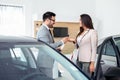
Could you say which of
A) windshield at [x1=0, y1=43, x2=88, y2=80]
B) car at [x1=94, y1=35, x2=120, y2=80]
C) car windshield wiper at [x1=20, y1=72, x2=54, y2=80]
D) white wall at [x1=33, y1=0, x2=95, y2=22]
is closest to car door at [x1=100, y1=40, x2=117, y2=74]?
car at [x1=94, y1=35, x2=120, y2=80]

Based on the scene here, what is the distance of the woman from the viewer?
3695 mm

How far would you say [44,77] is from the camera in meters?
2.40

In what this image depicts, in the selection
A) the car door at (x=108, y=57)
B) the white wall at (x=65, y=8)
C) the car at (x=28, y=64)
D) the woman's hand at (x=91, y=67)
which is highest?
the white wall at (x=65, y=8)

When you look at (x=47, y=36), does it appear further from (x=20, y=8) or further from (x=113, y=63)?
(x=20, y=8)

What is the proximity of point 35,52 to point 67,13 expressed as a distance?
613 cm

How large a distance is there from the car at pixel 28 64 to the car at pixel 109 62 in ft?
2.99

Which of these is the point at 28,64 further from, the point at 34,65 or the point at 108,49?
the point at 108,49

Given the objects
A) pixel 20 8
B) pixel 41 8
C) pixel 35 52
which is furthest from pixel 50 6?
pixel 35 52

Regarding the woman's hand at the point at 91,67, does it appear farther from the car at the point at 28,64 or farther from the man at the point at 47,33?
the car at the point at 28,64

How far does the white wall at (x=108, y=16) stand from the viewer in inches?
329

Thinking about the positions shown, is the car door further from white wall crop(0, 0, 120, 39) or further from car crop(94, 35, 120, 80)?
white wall crop(0, 0, 120, 39)

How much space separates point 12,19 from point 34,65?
5.42m

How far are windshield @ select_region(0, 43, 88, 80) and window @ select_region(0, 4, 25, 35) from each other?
5.09m

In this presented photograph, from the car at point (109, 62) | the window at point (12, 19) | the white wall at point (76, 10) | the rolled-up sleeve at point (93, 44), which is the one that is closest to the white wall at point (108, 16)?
the white wall at point (76, 10)
